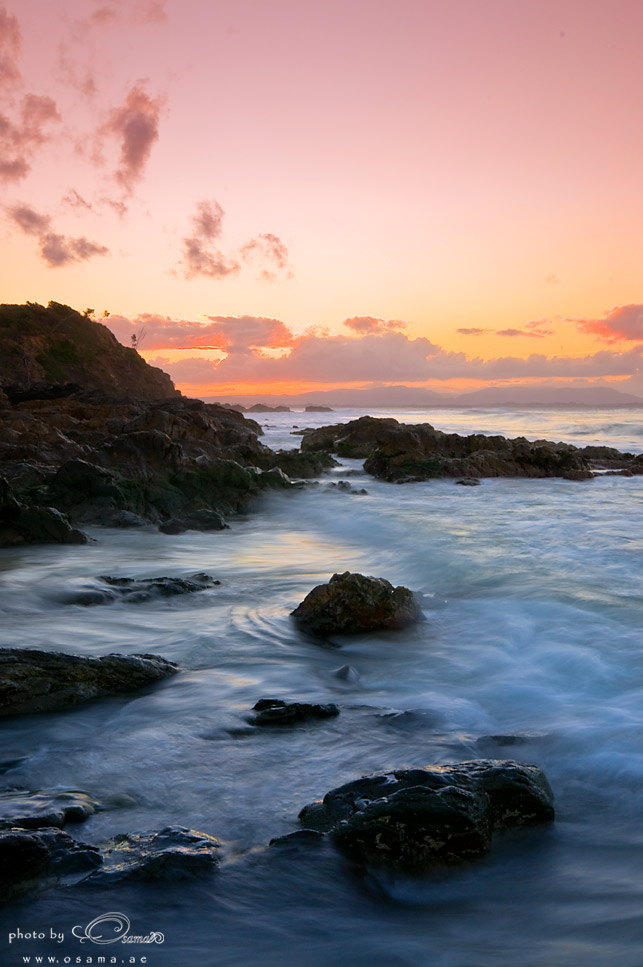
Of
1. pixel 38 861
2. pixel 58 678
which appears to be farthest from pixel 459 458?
pixel 38 861

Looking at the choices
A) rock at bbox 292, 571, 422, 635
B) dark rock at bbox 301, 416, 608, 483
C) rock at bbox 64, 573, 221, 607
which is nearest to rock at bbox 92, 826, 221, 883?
rock at bbox 292, 571, 422, 635

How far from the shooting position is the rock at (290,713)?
455 centimetres

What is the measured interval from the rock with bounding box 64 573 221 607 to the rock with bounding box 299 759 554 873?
4717mm

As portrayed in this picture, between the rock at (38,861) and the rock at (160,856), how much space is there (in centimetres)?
8

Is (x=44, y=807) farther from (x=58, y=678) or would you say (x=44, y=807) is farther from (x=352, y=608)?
(x=352, y=608)

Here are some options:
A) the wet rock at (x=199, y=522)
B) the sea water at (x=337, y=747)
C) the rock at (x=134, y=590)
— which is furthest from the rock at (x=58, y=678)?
the wet rock at (x=199, y=522)

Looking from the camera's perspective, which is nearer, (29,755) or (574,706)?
(29,755)

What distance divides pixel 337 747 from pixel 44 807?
1.63m

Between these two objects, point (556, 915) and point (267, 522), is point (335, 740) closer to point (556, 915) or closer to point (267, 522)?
point (556, 915)

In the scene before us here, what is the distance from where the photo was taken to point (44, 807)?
11.0ft

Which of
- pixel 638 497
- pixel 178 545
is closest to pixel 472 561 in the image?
pixel 178 545

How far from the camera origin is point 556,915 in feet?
9.59

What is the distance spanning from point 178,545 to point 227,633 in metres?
4.72

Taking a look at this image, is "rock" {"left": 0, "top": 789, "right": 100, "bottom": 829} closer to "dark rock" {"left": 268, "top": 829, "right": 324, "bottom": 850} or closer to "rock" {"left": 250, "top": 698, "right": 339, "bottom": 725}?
"dark rock" {"left": 268, "top": 829, "right": 324, "bottom": 850}
